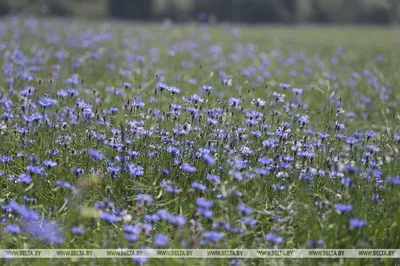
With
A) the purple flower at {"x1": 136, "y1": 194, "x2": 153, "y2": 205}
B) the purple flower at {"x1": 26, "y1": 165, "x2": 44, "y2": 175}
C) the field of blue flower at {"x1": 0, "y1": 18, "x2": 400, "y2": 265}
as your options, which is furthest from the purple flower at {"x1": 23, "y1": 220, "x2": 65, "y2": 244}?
the purple flower at {"x1": 136, "y1": 194, "x2": 153, "y2": 205}

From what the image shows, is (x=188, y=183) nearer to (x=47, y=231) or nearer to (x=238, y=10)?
(x=47, y=231)

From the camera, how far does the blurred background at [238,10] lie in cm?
2911

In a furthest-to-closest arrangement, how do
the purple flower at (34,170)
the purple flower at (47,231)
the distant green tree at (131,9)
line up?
the distant green tree at (131,9)
the purple flower at (34,170)
the purple flower at (47,231)

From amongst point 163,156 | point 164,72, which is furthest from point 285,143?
point 164,72

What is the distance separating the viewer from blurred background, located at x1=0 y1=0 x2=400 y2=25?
29.1 metres

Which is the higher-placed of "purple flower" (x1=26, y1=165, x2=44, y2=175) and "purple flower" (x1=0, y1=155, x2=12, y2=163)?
"purple flower" (x1=26, y1=165, x2=44, y2=175)

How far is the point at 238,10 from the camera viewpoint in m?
32.2

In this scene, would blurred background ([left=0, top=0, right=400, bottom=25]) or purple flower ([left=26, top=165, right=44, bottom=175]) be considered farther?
blurred background ([left=0, top=0, right=400, bottom=25])

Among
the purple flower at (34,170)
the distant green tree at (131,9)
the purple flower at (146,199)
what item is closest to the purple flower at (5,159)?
the purple flower at (34,170)

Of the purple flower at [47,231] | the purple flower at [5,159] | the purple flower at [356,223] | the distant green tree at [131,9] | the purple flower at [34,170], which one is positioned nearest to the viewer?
the purple flower at [356,223]

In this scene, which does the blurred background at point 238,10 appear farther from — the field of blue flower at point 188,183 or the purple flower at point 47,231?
the purple flower at point 47,231

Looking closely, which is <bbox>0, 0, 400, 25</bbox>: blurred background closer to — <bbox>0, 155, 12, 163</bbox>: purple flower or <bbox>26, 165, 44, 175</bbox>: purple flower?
<bbox>0, 155, 12, 163</bbox>: purple flower

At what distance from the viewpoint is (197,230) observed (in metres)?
3.24

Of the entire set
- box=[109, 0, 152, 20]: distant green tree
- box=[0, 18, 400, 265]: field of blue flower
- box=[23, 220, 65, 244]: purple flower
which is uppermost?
box=[0, 18, 400, 265]: field of blue flower
